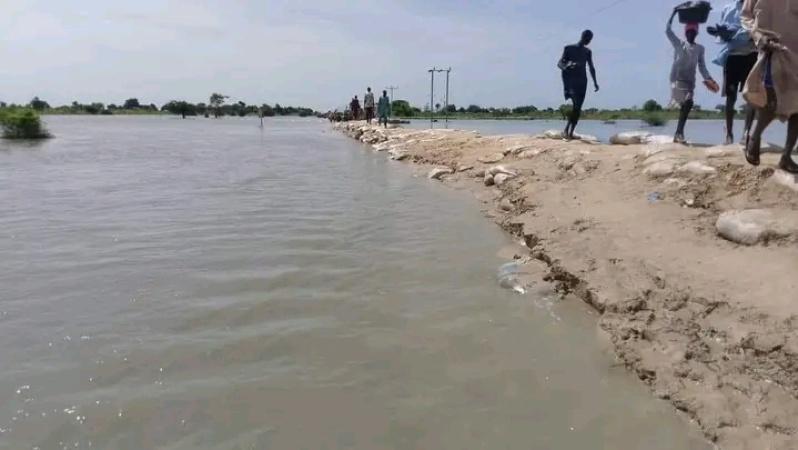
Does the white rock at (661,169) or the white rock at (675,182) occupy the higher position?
the white rock at (661,169)

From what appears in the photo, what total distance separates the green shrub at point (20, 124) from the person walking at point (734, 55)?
2854cm

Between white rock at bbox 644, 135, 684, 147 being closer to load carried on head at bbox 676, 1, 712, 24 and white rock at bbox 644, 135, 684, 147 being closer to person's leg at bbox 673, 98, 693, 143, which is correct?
person's leg at bbox 673, 98, 693, 143

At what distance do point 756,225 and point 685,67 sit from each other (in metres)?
4.05

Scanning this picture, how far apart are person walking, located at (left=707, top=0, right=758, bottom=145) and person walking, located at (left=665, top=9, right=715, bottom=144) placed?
1.93 ft

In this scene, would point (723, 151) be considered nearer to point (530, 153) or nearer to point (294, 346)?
point (530, 153)

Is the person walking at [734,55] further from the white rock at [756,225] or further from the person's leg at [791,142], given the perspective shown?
the white rock at [756,225]

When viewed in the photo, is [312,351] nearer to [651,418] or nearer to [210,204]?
[651,418]

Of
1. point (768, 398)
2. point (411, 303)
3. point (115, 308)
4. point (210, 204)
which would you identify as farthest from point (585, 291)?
point (210, 204)

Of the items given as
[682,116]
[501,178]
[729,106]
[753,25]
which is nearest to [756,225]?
[753,25]

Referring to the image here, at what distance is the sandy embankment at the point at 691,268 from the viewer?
2582 mm

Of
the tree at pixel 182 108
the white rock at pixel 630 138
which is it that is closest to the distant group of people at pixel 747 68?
the white rock at pixel 630 138

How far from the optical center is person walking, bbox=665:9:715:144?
23.1 feet

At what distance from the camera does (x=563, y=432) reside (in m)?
2.48

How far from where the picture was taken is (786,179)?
420 centimetres
